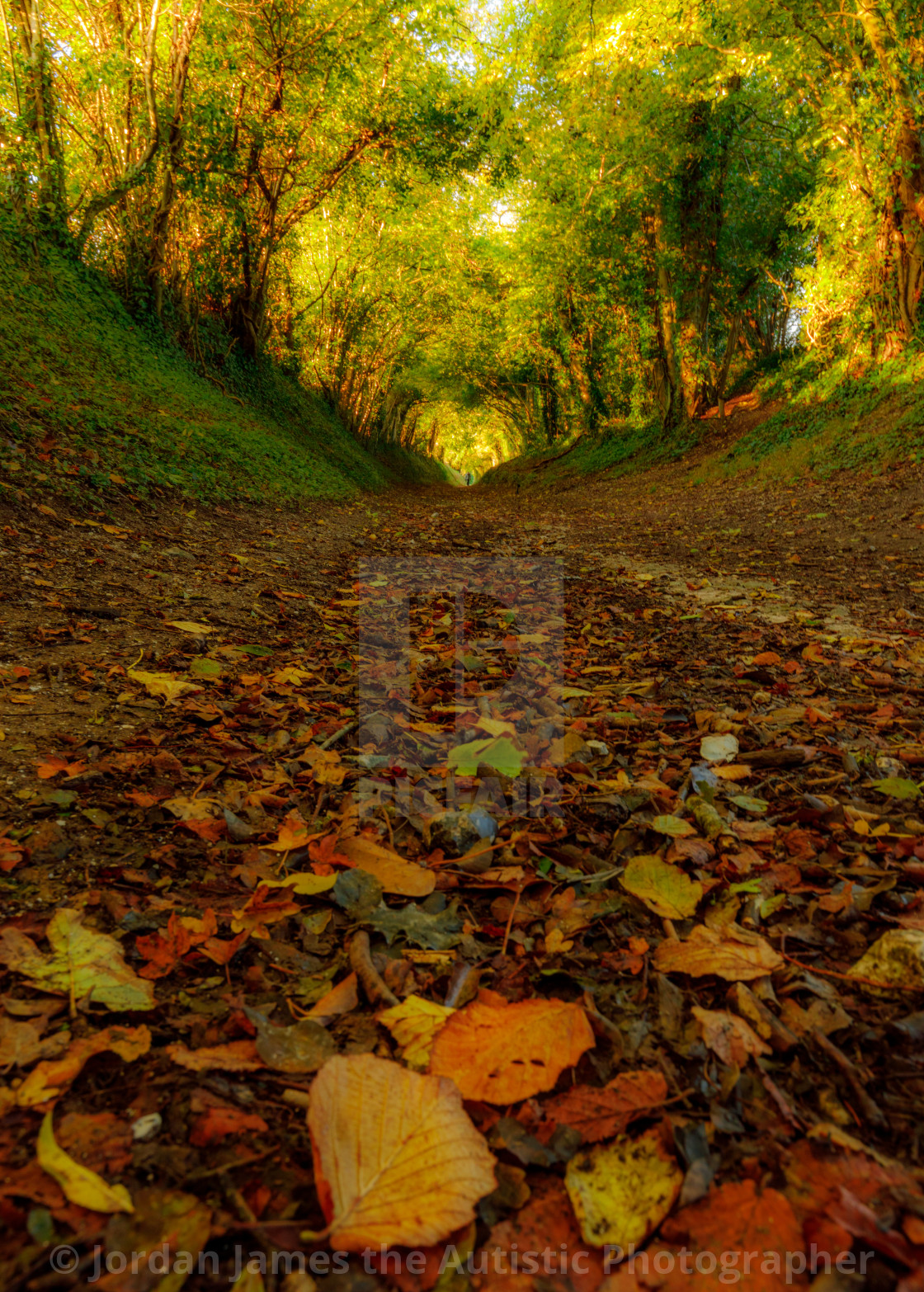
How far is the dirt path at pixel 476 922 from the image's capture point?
2.71 feet

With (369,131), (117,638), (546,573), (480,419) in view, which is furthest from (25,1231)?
(480,419)

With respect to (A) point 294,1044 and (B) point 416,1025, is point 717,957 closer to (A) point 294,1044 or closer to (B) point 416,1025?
(B) point 416,1025

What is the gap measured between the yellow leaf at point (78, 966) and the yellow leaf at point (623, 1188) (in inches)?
27.9

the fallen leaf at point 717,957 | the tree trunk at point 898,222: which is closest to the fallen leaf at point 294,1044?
the fallen leaf at point 717,957

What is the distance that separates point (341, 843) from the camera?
1.62 m

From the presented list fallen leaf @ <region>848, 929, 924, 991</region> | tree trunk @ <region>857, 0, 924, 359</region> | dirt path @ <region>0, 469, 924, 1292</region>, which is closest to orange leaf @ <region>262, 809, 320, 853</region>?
dirt path @ <region>0, 469, 924, 1292</region>

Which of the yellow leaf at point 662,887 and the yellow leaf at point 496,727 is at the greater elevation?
the yellow leaf at point 496,727

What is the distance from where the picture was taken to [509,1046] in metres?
1.05

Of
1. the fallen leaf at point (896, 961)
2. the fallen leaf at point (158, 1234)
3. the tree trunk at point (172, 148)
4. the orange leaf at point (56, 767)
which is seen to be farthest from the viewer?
the tree trunk at point (172, 148)

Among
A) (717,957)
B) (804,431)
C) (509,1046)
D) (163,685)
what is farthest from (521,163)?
(509,1046)

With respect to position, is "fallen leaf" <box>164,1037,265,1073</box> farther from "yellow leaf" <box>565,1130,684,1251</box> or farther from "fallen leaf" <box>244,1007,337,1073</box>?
"yellow leaf" <box>565,1130,684,1251</box>

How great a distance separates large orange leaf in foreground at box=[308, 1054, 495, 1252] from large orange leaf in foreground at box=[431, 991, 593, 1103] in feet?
0.18

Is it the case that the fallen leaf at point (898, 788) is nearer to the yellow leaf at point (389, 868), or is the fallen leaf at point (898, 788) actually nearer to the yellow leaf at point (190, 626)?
the yellow leaf at point (389, 868)

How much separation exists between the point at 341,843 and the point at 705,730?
135 cm
